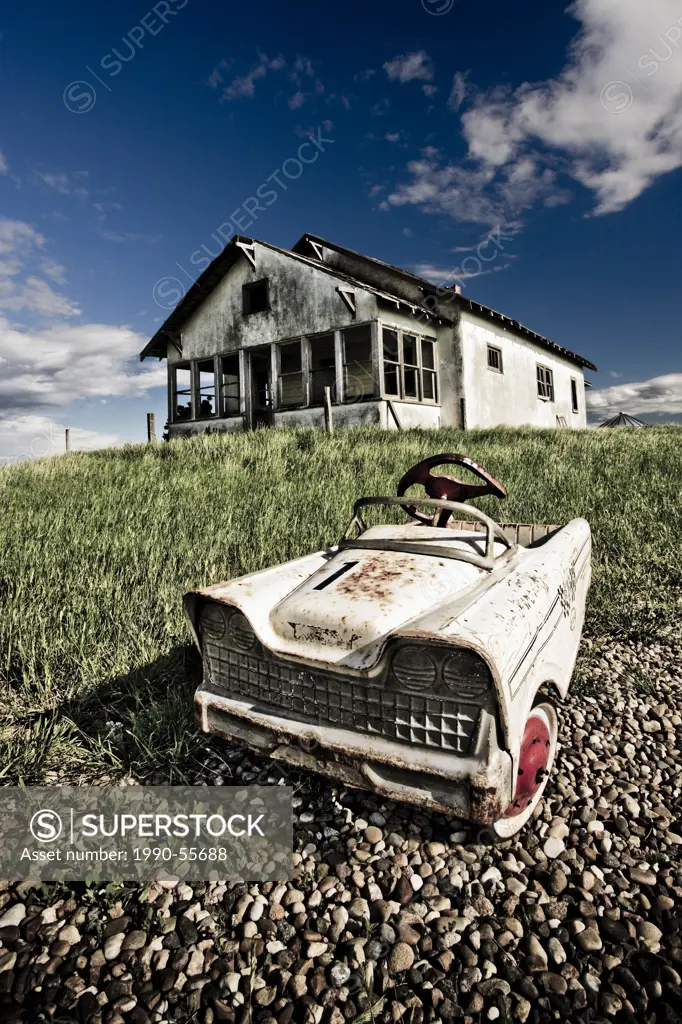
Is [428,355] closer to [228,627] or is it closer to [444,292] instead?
[444,292]

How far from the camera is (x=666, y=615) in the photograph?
12.2 ft

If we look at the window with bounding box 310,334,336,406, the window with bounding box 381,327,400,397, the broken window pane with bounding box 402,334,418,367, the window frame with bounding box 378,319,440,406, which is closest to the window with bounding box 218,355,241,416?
the window with bounding box 310,334,336,406

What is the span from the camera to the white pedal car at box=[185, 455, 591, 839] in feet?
5.33

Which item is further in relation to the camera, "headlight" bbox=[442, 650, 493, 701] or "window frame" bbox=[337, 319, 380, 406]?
"window frame" bbox=[337, 319, 380, 406]

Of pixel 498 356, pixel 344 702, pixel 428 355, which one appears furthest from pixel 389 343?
pixel 344 702

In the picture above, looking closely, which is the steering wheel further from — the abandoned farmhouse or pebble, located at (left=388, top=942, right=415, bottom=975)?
the abandoned farmhouse

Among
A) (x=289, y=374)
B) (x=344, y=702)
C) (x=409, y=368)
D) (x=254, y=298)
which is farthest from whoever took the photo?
(x=254, y=298)

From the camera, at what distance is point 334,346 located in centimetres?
1500

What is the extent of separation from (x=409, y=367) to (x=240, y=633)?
43.1ft

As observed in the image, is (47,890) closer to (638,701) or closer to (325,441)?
(638,701)

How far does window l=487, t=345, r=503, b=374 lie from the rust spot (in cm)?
1502

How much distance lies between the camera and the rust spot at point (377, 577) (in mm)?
2025

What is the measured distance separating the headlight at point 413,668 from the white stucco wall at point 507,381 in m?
13.9

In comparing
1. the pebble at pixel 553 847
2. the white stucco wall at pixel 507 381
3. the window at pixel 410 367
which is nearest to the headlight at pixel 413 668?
the pebble at pixel 553 847
